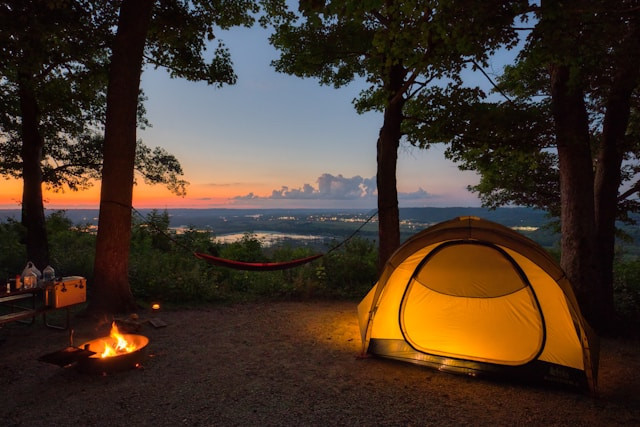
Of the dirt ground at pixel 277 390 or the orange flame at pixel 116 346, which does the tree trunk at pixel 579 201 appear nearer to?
the dirt ground at pixel 277 390

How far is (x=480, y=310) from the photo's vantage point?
450 cm

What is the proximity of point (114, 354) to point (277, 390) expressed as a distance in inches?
76.3

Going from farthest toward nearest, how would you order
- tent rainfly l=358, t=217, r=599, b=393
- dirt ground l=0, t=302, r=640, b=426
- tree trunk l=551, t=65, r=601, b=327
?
tree trunk l=551, t=65, r=601, b=327, tent rainfly l=358, t=217, r=599, b=393, dirt ground l=0, t=302, r=640, b=426

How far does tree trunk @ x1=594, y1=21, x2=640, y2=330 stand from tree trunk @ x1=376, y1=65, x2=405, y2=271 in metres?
3.40

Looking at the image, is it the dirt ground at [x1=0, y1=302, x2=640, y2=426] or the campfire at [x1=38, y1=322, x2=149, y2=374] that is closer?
the dirt ground at [x1=0, y1=302, x2=640, y2=426]

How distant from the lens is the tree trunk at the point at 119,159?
247 inches

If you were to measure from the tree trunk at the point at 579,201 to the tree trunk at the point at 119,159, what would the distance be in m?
7.19

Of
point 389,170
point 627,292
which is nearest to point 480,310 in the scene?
point 389,170

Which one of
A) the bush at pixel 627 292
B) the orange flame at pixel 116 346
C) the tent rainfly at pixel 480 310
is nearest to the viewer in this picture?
the tent rainfly at pixel 480 310

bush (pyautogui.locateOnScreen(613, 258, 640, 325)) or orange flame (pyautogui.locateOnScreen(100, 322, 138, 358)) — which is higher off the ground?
orange flame (pyautogui.locateOnScreen(100, 322, 138, 358))

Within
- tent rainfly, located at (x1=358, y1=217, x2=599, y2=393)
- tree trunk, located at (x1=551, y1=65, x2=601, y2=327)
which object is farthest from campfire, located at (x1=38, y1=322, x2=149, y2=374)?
tree trunk, located at (x1=551, y1=65, x2=601, y2=327)

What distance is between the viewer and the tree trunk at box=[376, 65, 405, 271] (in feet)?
23.8

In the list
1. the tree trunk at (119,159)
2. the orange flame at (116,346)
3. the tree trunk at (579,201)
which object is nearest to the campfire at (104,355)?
the orange flame at (116,346)

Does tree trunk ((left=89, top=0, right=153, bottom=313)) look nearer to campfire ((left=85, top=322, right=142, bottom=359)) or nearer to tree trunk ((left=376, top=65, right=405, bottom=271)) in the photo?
campfire ((left=85, top=322, right=142, bottom=359))
